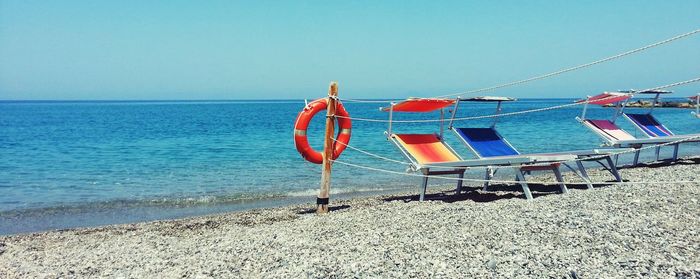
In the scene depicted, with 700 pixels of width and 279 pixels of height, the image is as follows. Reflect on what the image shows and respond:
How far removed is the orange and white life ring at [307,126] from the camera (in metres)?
7.75

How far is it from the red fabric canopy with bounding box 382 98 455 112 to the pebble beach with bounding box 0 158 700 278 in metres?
Result: 1.43

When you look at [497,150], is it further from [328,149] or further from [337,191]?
[337,191]

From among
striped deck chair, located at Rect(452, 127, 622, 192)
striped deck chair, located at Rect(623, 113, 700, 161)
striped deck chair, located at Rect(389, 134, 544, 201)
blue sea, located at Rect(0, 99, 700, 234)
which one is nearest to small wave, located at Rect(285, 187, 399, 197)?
blue sea, located at Rect(0, 99, 700, 234)

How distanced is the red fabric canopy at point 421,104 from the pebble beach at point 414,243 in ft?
4.71

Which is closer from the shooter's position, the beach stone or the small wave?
the beach stone

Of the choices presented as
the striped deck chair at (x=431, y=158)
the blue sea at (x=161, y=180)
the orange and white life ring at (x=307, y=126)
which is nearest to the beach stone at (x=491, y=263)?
the striped deck chair at (x=431, y=158)

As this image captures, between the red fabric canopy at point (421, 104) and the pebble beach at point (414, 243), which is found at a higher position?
the red fabric canopy at point (421, 104)

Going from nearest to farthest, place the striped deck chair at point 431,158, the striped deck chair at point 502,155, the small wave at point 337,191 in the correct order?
the striped deck chair at point 502,155 → the striped deck chair at point 431,158 → the small wave at point 337,191

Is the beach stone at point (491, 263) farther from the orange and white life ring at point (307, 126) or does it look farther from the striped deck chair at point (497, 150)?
the orange and white life ring at point (307, 126)

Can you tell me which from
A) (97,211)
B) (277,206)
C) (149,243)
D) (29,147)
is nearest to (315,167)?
(277,206)

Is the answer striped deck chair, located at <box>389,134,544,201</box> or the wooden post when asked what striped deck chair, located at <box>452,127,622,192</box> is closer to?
striped deck chair, located at <box>389,134,544,201</box>

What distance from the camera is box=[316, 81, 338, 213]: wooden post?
7.49 m

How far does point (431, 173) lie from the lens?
25.6ft

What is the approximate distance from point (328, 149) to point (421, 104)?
1.61 meters
